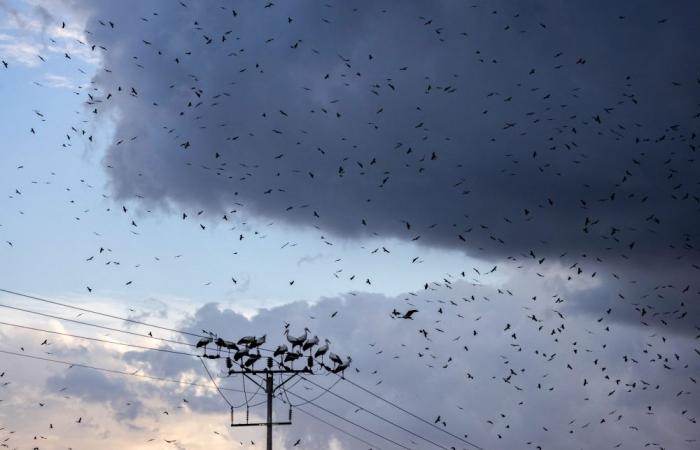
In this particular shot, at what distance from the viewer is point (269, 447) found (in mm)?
57875

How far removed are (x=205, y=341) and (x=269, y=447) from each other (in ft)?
29.0

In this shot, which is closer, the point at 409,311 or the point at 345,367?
the point at 409,311

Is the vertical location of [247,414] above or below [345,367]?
below

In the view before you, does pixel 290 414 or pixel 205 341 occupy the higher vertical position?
pixel 205 341

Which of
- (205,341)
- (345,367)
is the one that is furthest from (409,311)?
(205,341)

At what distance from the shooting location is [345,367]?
66.8 metres

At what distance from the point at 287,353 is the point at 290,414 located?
187 inches

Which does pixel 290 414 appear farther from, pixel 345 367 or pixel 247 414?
pixel 345 367

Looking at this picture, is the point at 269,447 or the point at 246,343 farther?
the point at 246,343

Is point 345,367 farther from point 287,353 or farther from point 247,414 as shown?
point 247,414

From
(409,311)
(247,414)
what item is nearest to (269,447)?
(247,414)

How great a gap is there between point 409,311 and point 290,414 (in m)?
9.39

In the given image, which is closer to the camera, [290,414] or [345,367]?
[290,414]

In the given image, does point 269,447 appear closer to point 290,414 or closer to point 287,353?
point 290,414
